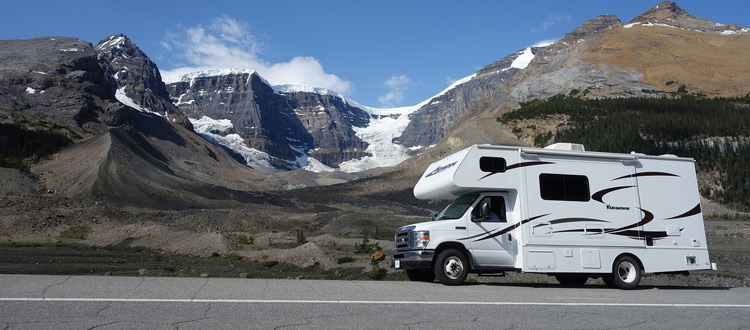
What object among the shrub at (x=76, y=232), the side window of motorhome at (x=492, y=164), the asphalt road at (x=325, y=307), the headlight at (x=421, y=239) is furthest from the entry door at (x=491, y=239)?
the shrub at (x=76, y=232)

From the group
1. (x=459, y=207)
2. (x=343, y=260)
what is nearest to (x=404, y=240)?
(x=459, y=207)

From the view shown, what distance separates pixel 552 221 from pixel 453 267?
2.67m

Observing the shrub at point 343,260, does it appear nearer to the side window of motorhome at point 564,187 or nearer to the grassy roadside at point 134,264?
the grassy roadside at point 134,264

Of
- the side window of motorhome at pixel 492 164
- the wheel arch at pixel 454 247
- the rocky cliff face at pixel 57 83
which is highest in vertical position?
the rocky cliff face at pixel 57 83

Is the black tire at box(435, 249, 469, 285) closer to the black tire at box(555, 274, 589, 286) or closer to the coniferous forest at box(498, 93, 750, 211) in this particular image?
the black tire at box(555, 274, 589, 286)

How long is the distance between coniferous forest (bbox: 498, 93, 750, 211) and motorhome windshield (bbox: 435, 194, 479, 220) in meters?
69.2

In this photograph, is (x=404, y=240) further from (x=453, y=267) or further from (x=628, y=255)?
(x=628, y=255)

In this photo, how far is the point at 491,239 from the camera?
42.7 feet

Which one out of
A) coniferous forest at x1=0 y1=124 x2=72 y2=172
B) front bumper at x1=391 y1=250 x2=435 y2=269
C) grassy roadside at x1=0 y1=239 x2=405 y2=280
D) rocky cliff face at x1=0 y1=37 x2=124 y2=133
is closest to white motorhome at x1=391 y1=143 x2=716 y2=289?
front bumper at x1=391 y1=250 x2=435 y2=269

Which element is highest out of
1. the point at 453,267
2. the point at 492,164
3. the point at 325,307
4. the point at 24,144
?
the point at 24,144

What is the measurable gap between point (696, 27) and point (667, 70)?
7177 centimetres

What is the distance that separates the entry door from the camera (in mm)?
12945

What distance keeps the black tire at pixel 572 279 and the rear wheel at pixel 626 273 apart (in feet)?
3.42

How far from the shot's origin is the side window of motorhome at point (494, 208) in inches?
516
